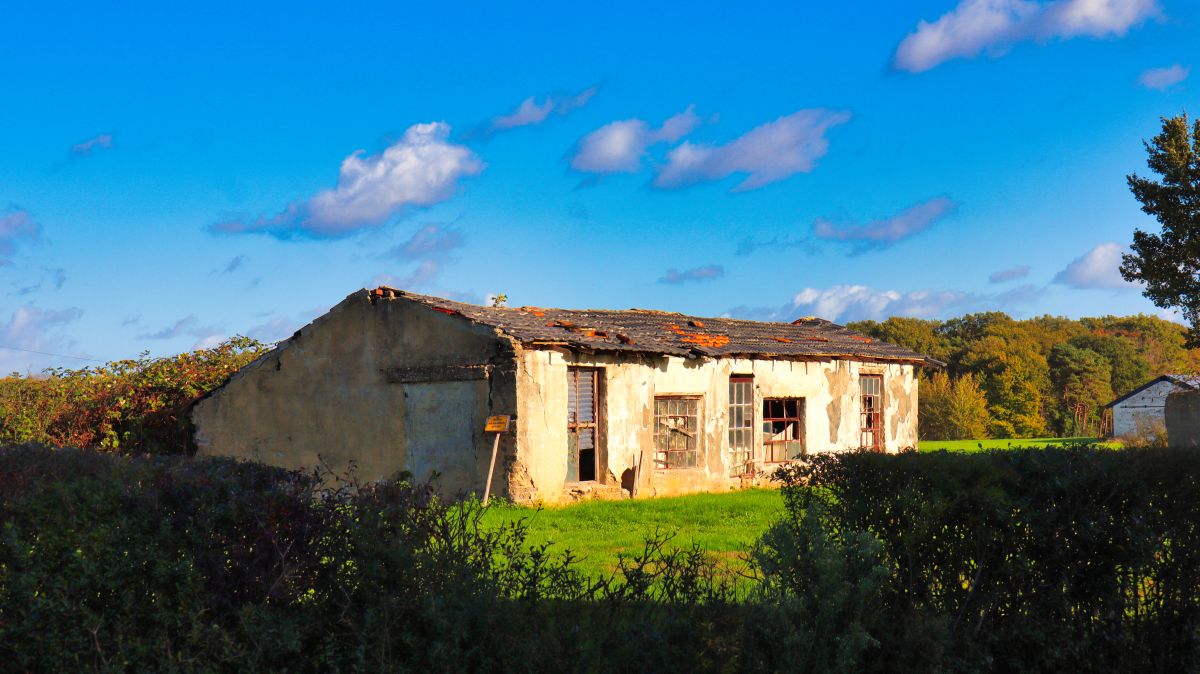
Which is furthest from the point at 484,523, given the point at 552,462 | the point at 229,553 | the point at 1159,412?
the point at 1159,412

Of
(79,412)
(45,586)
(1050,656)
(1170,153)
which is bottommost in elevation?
(1050,656)

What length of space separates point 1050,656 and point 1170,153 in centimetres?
2388

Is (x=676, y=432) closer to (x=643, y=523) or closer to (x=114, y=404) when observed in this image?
(x=643, y=523)

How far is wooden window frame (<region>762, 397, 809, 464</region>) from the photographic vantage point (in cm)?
2134

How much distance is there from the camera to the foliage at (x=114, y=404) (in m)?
19.7

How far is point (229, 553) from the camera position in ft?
16.8

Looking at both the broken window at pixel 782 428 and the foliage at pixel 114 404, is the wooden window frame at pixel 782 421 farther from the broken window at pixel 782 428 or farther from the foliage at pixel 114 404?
the foliage at pixel 114 404

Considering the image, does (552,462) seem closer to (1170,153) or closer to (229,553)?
(229,553)

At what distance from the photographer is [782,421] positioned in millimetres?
21922

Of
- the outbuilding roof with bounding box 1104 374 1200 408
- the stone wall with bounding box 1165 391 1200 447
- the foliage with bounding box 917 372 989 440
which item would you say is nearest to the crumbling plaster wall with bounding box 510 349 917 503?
the stone wall with bounding box 1165 391 1200 447

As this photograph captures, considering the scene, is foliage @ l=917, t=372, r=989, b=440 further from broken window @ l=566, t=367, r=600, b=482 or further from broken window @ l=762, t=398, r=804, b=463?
broken window @ l=566, t=367, r=600, b=482

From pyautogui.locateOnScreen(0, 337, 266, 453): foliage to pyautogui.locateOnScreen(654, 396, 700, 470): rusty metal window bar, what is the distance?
8.81 m

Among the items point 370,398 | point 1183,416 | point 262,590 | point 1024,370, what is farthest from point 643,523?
point 1024,370

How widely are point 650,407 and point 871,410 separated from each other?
8.80m
